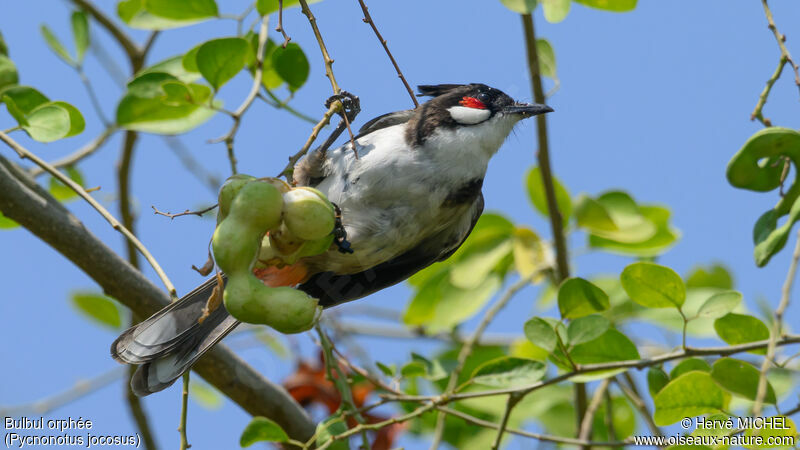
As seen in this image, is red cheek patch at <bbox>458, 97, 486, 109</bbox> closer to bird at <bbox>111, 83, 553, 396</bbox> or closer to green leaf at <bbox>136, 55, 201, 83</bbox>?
bird at <bbox>111, 83, 553, 396</bbox>

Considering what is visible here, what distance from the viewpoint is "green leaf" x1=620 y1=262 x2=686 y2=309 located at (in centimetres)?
238

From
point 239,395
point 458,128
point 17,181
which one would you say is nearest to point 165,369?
point 239,395

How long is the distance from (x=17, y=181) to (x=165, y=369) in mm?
785

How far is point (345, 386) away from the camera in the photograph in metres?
2.71

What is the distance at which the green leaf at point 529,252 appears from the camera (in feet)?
11.6

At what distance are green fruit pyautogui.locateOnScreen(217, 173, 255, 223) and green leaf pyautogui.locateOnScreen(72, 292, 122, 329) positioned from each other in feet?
7.39

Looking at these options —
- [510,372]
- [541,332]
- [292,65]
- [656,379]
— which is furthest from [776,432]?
[292,65]

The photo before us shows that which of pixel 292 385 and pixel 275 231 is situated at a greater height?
pixel 275 231

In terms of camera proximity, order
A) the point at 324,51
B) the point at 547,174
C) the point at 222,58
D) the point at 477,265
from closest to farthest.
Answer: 1. the point at 324,51
2. the point at 222,58
3. the point at 547,174
4. the point at 477,265

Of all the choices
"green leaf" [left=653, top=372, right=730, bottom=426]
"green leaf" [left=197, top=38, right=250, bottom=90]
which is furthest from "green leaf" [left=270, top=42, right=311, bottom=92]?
"green leaf" [left=653, top=372, right=730, bottom=426]

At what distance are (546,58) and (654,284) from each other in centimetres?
99

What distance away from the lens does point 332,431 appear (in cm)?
256

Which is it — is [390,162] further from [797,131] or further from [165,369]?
[797,131]

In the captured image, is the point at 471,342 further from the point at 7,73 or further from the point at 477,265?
the point at 7,73
